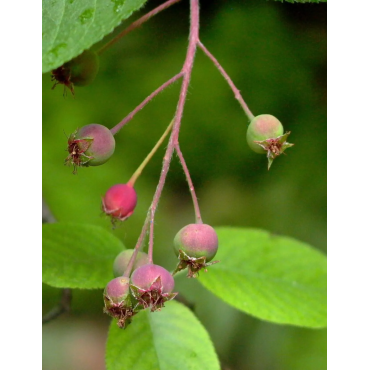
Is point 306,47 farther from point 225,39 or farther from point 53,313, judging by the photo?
point 53,313

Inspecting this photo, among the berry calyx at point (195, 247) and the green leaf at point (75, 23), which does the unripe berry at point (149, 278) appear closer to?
the berry calyx at point (195, 247)

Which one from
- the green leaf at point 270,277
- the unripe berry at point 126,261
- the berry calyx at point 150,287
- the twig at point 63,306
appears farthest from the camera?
the twig at point 63,306

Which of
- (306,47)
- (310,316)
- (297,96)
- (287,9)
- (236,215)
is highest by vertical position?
(287,9)

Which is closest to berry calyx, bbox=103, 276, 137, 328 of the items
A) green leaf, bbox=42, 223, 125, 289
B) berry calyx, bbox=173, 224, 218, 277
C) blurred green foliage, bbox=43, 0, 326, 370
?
berry calyx, bbox=173, 224, 218, 277

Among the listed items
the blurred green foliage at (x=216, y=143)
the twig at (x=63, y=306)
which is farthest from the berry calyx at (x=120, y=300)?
the blurred green foliage at (x=216, y=143)

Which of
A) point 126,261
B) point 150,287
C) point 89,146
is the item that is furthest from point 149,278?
point 89,146

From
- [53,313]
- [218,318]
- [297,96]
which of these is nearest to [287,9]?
[297,96]

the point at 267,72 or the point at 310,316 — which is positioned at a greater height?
the point at 267,72
